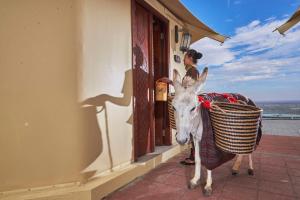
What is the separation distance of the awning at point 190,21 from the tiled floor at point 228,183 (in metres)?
3.27

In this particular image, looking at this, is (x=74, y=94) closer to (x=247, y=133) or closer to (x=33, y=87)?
(x=33, y=87)

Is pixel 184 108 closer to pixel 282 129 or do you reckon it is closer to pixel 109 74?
pixel 109 74

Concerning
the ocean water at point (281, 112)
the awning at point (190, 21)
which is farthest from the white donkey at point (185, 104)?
the ocean water at point (281, 112)

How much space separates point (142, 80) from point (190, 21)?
2.68 m

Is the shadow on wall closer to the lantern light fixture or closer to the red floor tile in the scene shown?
the red floor tile

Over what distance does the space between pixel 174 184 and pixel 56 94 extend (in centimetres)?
212

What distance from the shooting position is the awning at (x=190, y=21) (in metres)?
4.71

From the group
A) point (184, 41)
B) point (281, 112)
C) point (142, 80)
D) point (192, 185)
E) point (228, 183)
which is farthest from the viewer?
point (281, 112)

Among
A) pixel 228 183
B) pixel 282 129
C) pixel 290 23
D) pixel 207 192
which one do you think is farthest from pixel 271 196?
pixel 282 129

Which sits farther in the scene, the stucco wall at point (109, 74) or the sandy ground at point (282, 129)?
the sandy ground at point (282, 129)

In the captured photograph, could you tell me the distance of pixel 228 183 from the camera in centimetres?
337

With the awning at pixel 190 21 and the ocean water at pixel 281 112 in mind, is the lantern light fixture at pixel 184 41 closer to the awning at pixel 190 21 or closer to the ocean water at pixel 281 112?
the awning at pixel 190 21

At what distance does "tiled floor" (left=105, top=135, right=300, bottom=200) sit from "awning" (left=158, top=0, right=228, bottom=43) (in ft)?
10.7

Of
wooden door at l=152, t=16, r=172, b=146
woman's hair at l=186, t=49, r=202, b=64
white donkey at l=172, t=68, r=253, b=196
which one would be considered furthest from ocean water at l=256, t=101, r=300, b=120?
white donkey at l=172, t=68, r=253, b=196
